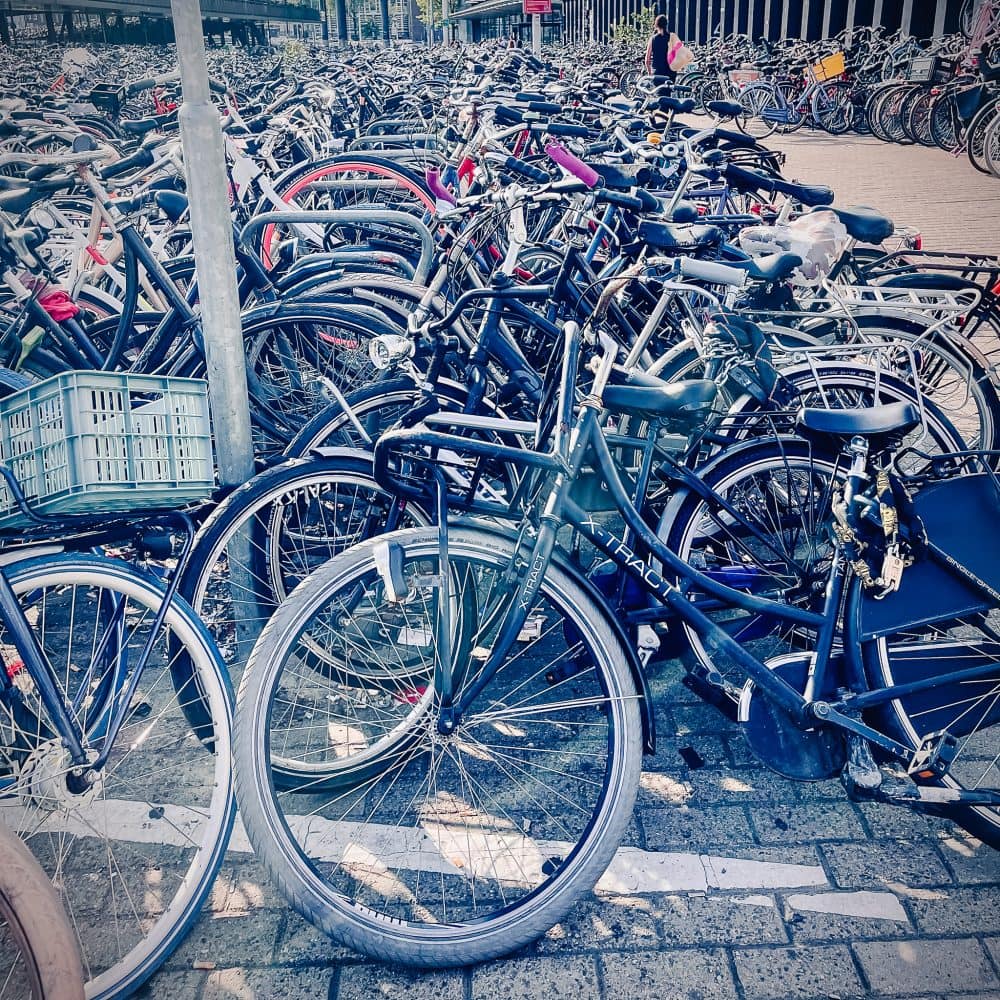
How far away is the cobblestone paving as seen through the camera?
232cm

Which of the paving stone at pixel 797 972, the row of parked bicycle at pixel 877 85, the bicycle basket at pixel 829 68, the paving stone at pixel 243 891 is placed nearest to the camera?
the paving stone at pixel 797 972

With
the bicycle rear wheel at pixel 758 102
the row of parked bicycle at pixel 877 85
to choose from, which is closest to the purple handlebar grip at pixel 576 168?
the row of parked bicycle at pixel 877 85

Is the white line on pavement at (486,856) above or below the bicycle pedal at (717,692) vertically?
below

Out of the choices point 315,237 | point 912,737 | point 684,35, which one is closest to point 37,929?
point 912,737

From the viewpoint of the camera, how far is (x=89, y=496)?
219 centimetres

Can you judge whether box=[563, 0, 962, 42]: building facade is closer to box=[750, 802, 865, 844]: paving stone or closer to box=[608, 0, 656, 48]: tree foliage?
box=[608, 0, 656, 48]: tree foliage

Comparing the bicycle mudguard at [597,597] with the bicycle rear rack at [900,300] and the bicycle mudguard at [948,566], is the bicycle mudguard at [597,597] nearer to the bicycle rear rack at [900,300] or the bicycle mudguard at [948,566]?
the bicycle mudguard at [948,566]

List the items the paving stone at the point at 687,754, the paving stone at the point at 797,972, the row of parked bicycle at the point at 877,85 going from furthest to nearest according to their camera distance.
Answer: the row of parked bicycle at the point at 877,85 → the paving stone at the point at 687,754 → the paving stone at the point at 797,972

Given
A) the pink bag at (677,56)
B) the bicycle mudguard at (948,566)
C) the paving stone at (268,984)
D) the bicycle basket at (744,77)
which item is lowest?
the paving stone at (268,984)

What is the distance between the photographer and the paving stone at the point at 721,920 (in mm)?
2447

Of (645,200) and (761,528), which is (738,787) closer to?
(761,528)

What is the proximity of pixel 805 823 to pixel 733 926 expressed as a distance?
0.51m

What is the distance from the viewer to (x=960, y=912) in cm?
251

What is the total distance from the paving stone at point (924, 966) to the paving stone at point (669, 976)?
373mm
